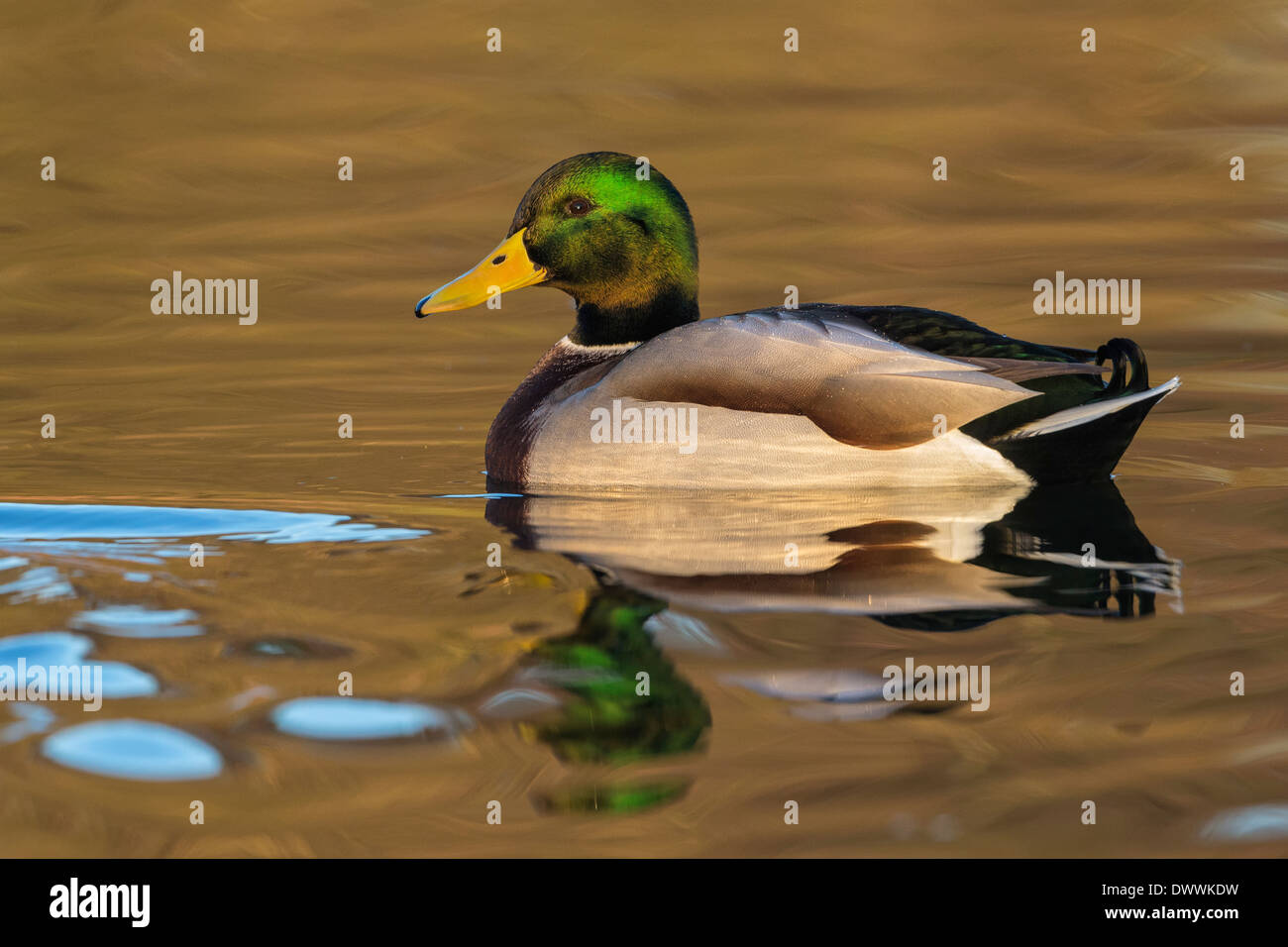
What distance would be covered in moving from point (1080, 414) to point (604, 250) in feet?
6.64

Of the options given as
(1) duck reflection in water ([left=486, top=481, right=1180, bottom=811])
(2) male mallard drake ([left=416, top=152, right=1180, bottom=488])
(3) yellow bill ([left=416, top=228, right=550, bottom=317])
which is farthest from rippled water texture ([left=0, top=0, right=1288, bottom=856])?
(3) yellow bill ([left=416, top=228, right=550, bottom=317])

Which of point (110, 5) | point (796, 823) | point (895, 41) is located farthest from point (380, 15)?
point (796, 823)

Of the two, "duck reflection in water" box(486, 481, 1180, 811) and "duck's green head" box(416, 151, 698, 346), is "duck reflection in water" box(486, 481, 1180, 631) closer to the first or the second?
"duck reflection in water" box(486, 481, 1180, 811)

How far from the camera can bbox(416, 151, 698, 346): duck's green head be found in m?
6.75

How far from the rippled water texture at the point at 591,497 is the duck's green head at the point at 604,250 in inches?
33.6

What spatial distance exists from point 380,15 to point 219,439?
23.0 feet

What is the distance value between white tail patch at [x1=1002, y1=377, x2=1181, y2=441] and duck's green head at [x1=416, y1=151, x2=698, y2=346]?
158cm

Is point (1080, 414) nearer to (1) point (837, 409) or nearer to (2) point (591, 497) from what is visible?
(1) point (837, 409)

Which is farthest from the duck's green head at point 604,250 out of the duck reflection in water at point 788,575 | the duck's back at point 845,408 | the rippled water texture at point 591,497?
the duck reflection in water at point 788,575

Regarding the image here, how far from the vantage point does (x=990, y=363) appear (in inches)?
238

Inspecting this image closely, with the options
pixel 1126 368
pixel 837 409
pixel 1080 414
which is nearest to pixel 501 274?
pixel 837 409

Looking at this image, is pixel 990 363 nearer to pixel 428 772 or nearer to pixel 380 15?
pixel 428 772

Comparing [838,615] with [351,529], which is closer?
[838,615]

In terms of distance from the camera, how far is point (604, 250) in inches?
268
